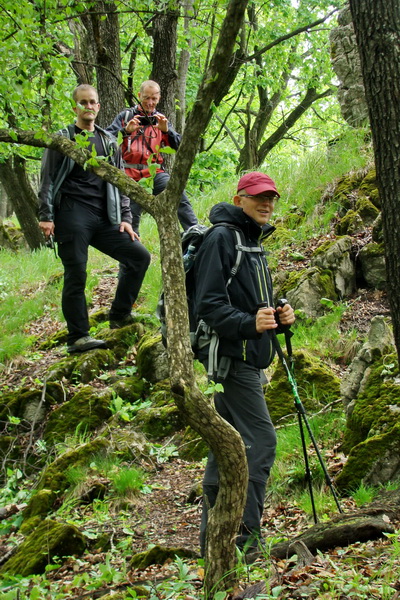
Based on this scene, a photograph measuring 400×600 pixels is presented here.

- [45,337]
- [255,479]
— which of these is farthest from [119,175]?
[45,337]

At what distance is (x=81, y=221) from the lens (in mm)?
6879

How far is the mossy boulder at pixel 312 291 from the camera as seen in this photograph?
7.31 metres

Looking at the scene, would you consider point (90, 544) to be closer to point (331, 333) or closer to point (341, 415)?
point (341, 415)

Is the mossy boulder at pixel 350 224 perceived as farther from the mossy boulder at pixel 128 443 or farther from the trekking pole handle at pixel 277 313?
Answer: the trekking pole handle at pixel 277 313

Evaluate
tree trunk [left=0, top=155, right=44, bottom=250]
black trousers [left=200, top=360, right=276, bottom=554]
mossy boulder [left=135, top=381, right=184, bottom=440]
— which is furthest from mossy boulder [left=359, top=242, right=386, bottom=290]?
tree trunk [left=0, top=155, right=44, bottom=250]

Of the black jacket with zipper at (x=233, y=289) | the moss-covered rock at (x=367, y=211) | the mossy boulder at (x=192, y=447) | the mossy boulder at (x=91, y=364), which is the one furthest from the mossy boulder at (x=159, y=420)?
the moss-covered rock at (x=367, y=211)

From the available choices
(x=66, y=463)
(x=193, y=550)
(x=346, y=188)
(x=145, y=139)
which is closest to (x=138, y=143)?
(x=145, y=139)

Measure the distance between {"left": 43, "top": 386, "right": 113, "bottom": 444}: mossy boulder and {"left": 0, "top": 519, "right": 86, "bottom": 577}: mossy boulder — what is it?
1830mm

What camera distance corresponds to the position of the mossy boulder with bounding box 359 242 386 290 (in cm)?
738

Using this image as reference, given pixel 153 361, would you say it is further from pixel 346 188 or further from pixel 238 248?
pixel 346 188

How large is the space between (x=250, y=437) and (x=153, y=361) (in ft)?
11.1

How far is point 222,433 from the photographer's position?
2.96 meters

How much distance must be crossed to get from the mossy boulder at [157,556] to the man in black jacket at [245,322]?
1.44 feet

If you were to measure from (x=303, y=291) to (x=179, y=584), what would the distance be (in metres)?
4.67
